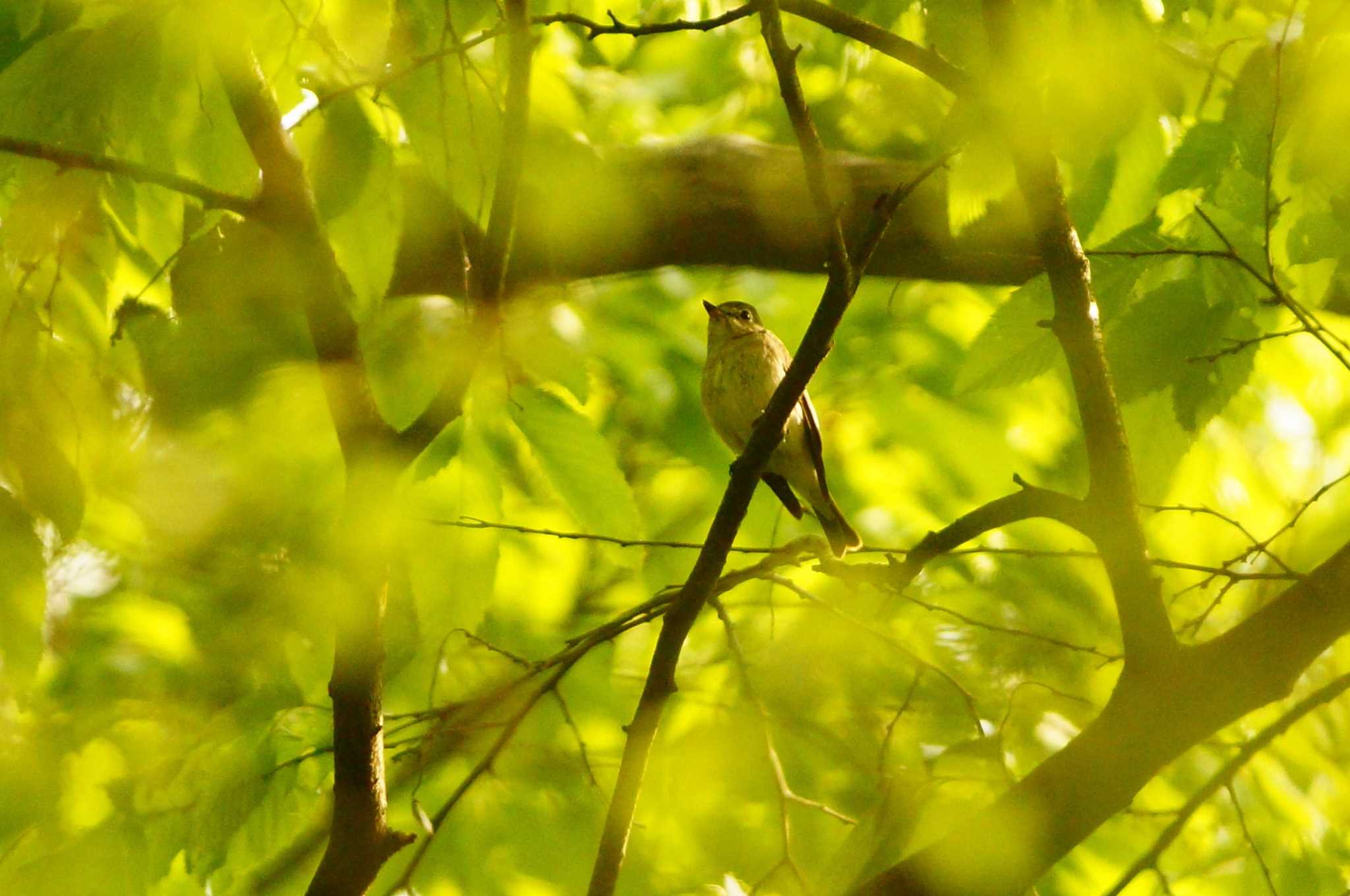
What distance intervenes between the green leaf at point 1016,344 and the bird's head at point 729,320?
2.09 metres

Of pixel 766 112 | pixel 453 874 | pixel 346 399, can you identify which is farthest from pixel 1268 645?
pixel 766 112

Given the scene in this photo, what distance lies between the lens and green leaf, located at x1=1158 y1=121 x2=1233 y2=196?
84.7 inches

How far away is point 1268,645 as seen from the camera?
6.88 ft

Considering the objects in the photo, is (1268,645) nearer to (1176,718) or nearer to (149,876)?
(1176,718)

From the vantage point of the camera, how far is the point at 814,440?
3.89 metres

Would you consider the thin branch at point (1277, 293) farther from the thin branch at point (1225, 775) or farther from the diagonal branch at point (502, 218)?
the diagonal branch at point (502, 218)

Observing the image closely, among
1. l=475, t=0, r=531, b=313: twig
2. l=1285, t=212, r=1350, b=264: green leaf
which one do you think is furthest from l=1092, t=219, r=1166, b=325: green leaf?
l=475, t=0, r=531, b=313: twig

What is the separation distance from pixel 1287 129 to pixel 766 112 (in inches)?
148

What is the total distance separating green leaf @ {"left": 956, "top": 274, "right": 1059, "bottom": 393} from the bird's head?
2.09m

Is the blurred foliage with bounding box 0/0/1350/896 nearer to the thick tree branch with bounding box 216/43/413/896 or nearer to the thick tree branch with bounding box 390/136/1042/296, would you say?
the thick tree branch with bounding box 216/43/413/896

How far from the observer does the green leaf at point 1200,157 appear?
2.15 metres

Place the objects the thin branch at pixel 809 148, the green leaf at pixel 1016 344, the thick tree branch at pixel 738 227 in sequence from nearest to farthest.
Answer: the thin branch at pixel 809 148
the green leaf at pixel 1016 344
the thick tree branch at pixel 738 227

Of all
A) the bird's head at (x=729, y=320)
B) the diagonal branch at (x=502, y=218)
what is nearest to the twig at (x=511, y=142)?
the diagonal branch at (x=502, y=218)

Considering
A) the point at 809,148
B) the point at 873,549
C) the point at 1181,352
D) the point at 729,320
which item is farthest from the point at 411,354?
the point at 729,320
